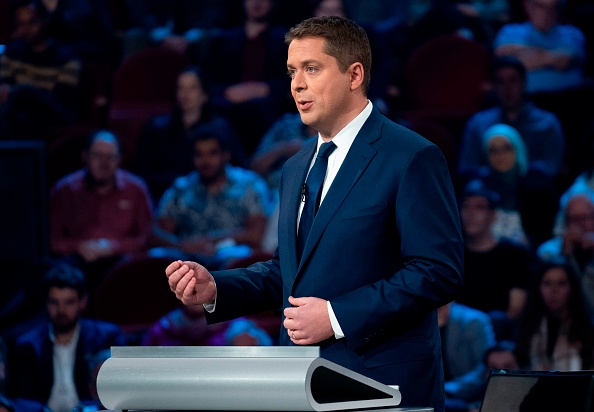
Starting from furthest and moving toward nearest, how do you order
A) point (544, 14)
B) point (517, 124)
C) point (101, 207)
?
point (544, 14), point (101, 207), point (517, 124)

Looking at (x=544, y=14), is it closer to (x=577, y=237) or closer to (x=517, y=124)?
(x=517, y=124)

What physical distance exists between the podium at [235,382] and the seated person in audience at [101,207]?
12.3 ft

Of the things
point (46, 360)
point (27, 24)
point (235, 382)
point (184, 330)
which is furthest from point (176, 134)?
point (235, 382)

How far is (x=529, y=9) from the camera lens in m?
5.37

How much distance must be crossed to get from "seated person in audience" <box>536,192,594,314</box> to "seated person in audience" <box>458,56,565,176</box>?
11.0 inches

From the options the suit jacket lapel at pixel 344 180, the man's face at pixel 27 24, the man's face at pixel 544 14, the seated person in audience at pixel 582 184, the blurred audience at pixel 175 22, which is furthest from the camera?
the blurred audience at pixel 175 22

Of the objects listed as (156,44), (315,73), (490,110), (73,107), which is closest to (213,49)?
(156,44)

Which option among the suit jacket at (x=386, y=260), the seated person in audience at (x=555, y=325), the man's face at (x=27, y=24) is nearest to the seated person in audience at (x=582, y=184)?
the seated person in audience at (x=555, y=325)

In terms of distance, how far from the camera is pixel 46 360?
4.59 metres

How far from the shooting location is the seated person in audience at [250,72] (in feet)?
17.8

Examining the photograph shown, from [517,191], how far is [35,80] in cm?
285

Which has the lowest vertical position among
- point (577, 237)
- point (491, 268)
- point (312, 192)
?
point (491, 268)

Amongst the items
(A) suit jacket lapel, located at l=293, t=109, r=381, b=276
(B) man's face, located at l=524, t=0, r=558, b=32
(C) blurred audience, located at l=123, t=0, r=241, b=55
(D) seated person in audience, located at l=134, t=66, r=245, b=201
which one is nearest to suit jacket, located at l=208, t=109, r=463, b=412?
(A) suit jacket lapel, located at l=293, t=109, r=381, b=276

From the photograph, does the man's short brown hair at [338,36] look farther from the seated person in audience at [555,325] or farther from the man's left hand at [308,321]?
the seated person in audience at [555,325]
